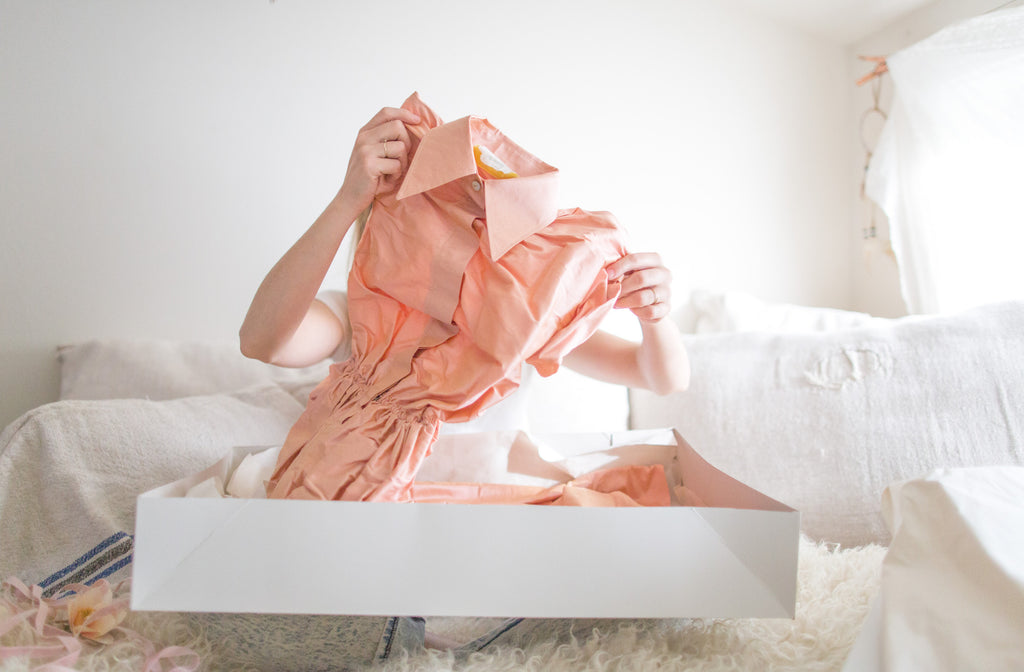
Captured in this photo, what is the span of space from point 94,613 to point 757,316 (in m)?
1.24

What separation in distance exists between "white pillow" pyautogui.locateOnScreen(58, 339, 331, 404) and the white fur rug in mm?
448

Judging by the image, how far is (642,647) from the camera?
637mm

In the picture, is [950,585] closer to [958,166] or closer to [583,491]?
[583,491]

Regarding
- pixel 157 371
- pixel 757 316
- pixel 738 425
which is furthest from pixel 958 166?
pixel 157 371

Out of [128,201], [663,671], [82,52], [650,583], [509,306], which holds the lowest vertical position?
[663,671]

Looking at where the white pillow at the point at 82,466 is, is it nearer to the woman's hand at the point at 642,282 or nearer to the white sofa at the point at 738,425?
the white sofa at the point at 738,425

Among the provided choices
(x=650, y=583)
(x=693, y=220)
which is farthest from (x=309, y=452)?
(x=693, y=220)

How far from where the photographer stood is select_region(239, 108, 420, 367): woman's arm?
2.34 ft

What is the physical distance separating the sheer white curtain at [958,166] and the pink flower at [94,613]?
1449mm

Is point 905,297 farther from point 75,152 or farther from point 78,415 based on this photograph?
point 75,152

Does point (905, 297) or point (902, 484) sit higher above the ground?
point (905, 297)

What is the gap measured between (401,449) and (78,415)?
0.46 meters

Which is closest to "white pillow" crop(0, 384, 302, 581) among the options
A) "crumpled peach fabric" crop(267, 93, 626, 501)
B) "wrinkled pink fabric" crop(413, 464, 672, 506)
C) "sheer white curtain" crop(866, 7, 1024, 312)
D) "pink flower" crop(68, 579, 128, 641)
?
"pink flower" crop(68, 579, 128, 641)

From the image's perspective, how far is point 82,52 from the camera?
112 cm
